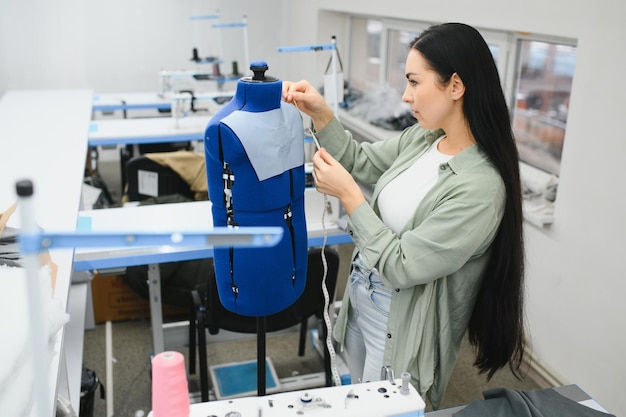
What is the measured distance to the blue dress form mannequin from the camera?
140 centimetres

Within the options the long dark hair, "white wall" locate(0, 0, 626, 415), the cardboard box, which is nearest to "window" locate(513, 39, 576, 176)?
"white wall" locate(0, 0, 626, 415)

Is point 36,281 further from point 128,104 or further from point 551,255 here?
point 128,104

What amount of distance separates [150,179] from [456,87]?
2.31m

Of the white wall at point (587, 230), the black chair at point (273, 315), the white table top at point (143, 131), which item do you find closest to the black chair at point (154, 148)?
the white table top at point (143, 131)

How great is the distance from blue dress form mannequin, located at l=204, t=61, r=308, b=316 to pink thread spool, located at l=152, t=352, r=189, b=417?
53 centimetres

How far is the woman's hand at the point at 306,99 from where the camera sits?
1.58m

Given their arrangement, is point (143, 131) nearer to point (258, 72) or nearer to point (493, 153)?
point (258, 72)

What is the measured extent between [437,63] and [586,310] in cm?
155

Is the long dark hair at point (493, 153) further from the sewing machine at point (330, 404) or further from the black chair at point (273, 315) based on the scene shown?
the black chair at point (273, 315)

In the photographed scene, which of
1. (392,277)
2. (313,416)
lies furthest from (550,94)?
(313,416)

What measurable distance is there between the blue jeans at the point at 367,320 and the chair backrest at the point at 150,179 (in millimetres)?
1866

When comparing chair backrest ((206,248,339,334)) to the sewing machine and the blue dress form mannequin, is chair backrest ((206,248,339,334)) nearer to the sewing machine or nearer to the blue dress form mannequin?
the blue dress form mannequin

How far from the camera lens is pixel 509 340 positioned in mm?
1591

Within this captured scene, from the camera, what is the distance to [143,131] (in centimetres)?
388
